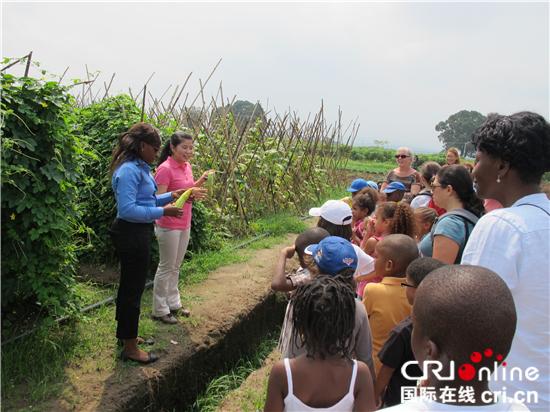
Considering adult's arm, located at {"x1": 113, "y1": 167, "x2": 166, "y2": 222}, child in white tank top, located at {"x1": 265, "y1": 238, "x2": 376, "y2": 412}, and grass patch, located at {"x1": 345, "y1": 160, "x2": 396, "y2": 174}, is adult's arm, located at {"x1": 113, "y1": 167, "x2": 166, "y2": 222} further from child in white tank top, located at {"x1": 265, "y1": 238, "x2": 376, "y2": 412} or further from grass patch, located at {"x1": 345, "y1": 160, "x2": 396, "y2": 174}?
grass patch, located at {"x1": 345, "y1": 160, "x2": 396, "y2": 174}

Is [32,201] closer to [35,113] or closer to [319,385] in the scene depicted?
[35,113]

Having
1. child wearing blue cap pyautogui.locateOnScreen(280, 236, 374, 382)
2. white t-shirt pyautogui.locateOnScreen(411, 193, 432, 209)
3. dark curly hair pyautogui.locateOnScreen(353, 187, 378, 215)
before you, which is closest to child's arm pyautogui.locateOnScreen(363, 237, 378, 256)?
dark curly hair pyautogui.locateOnScreen(353, 187, 378, 215)

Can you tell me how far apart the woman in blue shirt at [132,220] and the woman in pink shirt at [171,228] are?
575 mm

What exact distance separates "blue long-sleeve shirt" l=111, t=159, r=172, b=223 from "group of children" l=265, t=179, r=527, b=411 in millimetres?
1083

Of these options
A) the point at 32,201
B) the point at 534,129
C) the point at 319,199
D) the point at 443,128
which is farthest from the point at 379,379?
the point at 443,128

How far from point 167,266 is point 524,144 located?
3.25m

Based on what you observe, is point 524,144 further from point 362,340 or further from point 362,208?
point 362,208

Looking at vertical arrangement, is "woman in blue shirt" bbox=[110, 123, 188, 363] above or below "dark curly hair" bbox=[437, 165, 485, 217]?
below

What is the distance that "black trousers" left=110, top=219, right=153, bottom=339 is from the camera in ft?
11.5

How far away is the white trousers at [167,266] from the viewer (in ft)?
13.9

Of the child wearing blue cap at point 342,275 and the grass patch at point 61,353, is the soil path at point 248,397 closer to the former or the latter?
the grass patch at point 61,353

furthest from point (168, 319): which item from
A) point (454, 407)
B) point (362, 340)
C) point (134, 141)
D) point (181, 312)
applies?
point (454, 407)

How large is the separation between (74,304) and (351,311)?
280cm

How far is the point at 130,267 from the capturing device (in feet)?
11.5
